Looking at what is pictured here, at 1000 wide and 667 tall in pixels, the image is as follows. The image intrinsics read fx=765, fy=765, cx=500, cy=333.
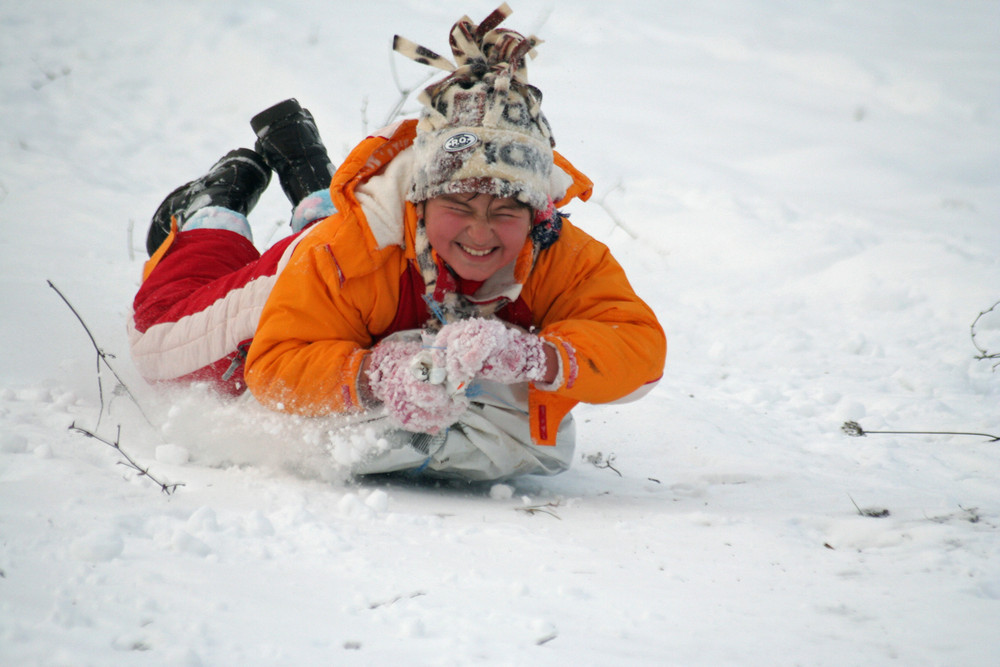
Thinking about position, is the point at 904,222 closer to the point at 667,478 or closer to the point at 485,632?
the point at 667,478

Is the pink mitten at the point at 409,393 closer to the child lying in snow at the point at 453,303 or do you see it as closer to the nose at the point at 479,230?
the child lying in snow at the point at 453,303

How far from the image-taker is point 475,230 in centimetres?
215

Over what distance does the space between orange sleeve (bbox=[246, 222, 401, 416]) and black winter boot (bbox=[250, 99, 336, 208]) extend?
1291mm

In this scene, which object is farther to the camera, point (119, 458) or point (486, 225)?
point (486, 225)

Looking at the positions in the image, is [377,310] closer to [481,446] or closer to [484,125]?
[481,446]

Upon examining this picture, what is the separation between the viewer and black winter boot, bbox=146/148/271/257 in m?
3.28

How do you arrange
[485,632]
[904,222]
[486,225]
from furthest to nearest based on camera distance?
1. [904,222]
2. [486,225]
3. [485,632]

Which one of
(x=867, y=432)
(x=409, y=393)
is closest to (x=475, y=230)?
(x=409, y=393)

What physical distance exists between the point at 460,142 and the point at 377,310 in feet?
1.82

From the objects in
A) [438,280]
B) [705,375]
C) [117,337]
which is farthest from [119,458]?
[705,375]

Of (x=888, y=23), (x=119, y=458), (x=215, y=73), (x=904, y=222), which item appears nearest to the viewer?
(x=119, y=458)

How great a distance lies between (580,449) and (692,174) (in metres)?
3.74

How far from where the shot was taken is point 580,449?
2.86 m

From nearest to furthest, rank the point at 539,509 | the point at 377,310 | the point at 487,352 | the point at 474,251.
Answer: the point at 487,352, the point at 539,509, the point at 474,251, the point at 377,310
